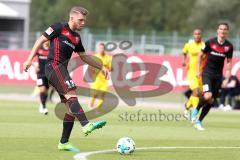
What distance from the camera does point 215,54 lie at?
1784cm

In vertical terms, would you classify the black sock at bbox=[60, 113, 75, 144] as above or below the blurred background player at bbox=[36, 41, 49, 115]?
above

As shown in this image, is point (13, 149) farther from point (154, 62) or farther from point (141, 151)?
point (154, 62)

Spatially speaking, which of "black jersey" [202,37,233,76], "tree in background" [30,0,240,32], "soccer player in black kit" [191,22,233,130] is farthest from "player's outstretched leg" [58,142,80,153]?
"tree in background" [30,0,240,32]

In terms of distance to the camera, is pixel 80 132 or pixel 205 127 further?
pixel 205 127

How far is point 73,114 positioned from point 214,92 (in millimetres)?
6366

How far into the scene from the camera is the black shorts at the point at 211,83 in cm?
1767

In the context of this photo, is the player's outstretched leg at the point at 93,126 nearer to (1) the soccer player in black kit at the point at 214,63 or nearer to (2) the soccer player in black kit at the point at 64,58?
(2) the soccer player in black kit at the point at 64,58

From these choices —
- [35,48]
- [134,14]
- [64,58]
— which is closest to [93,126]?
[64,58]

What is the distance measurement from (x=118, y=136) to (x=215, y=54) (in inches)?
142

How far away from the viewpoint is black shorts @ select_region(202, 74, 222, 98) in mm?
17672

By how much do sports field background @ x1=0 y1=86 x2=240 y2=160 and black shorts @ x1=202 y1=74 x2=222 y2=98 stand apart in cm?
91

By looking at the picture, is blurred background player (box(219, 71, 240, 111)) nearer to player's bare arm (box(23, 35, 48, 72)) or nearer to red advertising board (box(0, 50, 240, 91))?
red advertising board (box(0, 50, 240, 91))

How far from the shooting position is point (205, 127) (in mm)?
18781

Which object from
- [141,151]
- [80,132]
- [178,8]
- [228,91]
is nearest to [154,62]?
[228,91]
